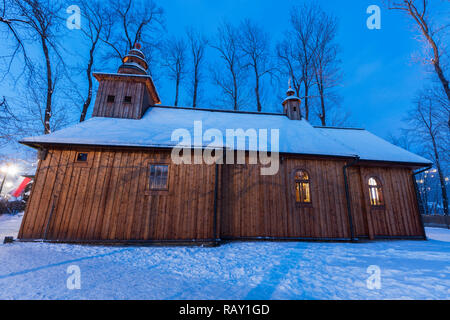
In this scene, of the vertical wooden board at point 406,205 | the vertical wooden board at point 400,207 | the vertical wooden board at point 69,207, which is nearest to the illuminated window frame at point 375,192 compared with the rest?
the vertical wooden board at point 400,207

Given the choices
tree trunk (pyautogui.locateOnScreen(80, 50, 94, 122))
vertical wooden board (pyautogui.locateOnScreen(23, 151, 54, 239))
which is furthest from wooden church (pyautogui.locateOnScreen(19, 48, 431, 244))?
tree trunk (pyautogui.locateOnScreen(80, 50, 94, 122))

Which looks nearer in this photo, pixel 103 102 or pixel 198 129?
pixel 198 129

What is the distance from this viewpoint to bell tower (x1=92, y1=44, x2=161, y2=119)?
390 inches

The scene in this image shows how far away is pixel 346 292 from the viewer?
3.33 meters

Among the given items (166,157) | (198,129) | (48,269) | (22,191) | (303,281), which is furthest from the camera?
(22,191)

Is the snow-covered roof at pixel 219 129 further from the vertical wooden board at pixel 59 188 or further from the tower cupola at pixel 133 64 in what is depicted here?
the tower cupola at pixel 133 64

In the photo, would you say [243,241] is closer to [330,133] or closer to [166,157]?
[166,157]

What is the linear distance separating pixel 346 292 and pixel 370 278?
1098 millimetres

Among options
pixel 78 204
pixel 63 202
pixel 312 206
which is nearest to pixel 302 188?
pixel 312 206

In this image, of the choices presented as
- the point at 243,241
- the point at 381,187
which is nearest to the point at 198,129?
the point at 243,241

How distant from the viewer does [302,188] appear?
A: 842 cm

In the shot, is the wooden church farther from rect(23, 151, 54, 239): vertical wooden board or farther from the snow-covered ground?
the snow-covered ground

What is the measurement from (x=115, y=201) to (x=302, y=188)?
25.2 feet

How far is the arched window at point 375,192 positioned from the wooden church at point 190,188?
5 cm
